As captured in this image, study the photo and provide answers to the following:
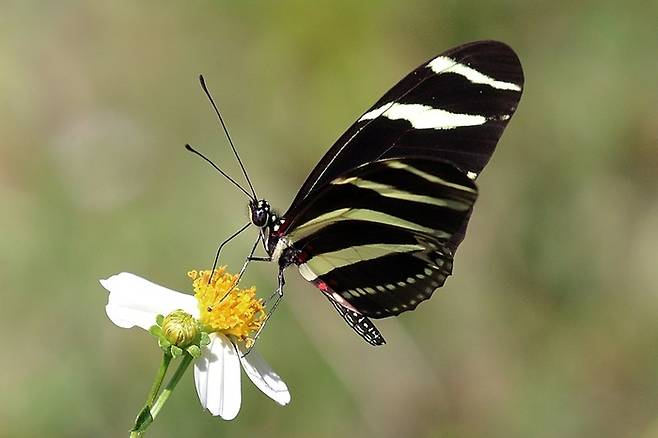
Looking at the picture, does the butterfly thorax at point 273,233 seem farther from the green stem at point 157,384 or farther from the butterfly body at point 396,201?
the green stem at point 157,384

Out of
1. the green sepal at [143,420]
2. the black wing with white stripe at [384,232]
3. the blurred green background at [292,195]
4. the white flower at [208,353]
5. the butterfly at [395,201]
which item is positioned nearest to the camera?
the green sepal at [143,420]

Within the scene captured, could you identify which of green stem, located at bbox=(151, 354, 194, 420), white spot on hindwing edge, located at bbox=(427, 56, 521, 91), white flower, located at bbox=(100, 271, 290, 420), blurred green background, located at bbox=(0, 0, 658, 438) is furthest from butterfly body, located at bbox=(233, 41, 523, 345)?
blurred green background, located at bbox=(0, 0, 658, 438)

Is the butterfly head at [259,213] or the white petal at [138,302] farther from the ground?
the butterfly head at [259,213]

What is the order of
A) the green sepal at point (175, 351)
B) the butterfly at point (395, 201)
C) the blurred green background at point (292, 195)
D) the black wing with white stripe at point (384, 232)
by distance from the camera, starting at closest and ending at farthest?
the green sepal at point (175, 351), the black wing with white stripe at point (384, 232), the butterfly at point (395, 201), the blurred green background at point (292, 195)

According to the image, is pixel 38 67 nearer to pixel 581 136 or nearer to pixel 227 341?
pixel 581 136

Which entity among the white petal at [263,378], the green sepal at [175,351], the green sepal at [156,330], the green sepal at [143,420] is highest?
the green sepal at [156,330]

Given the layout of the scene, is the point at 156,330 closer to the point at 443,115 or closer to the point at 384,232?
the point at 384,232

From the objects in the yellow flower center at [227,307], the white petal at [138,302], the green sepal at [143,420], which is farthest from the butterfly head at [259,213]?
the green sepal at [143,420]
